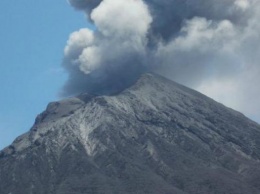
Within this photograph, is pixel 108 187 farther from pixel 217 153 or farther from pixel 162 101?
pixel 162 101

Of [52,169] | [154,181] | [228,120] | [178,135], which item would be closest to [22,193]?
[52,169]

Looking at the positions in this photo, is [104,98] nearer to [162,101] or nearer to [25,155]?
[162,101]

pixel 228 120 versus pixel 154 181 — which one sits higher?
pixel 228 120

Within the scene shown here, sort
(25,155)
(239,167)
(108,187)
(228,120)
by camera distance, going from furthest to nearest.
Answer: (228,120) → (25,155) → (239,167) → (108,187)

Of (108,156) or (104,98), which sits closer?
(108,156)

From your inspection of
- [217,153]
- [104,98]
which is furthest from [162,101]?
[217,153]

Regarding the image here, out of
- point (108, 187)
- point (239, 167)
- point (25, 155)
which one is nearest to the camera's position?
point (108, 187)

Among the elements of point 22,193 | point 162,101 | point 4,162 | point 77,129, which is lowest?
point 22,193
